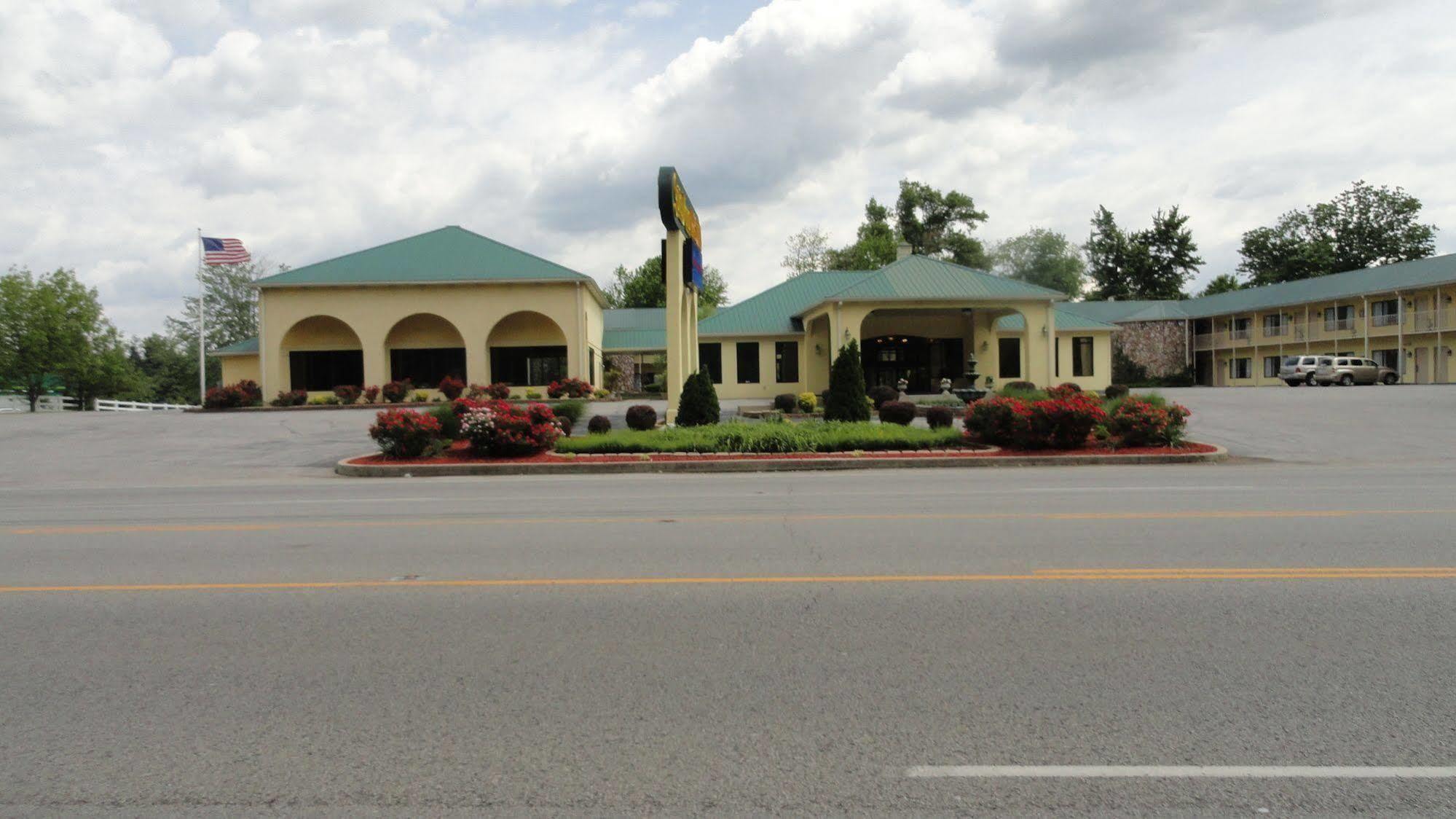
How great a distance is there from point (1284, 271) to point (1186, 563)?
86.0 m

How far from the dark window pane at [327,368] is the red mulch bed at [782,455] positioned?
24822 millimetres

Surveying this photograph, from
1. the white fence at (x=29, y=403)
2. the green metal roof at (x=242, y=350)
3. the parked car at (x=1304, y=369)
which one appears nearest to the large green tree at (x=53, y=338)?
the white fence at (x=29, y=403)

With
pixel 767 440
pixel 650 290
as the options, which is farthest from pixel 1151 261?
pixel 767 440

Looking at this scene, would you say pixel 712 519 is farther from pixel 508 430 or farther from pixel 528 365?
pixel 528 365

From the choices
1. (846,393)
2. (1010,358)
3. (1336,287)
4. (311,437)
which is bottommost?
(311,437)

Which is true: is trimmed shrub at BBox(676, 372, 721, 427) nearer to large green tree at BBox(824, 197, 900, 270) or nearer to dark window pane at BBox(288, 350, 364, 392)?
dark window pane at BBox(288, 350, 364, 392)

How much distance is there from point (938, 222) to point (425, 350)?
47.7 metres

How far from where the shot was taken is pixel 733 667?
4910mm

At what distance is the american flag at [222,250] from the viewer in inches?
1742

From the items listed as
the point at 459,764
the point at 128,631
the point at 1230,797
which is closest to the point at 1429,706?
the point at 1230,797

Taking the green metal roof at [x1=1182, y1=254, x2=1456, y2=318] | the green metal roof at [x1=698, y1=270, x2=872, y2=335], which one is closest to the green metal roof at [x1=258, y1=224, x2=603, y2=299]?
the green metal roof at [x1=698, y1=270, x2=872, y2=335]

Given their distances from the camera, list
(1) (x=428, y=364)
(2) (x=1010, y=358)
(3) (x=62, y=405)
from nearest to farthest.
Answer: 1. (1) (x=428, y=364)
2. (2) (x=1010, y=358)
3. (3) (x=62, y=405)

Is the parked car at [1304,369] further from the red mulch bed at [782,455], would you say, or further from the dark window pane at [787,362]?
the red mulch bed at [782,455]

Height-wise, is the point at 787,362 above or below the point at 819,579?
above
